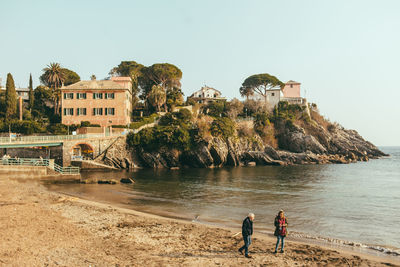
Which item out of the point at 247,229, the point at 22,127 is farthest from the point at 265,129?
the point at 247,229

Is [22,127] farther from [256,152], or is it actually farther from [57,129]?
[256,152]

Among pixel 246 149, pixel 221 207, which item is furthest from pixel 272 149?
pixel 221 207

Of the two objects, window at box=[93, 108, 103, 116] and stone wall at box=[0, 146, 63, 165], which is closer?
stone wall at box=[0, 146, 63, 165]

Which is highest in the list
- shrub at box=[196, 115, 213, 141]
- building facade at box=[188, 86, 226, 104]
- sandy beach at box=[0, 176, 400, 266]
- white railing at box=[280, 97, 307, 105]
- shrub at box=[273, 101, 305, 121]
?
building facade at box=[188, 86, 226, 104]

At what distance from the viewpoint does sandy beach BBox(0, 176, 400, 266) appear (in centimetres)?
1223

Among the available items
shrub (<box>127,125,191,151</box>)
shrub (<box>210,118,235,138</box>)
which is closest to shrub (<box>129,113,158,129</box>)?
shrub (<box>127,125,191,151</box>)

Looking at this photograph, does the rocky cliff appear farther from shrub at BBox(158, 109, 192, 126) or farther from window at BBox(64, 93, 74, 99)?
window at BBox(64, 93, 74, 99)

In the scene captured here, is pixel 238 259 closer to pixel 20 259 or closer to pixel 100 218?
pixel 20 259

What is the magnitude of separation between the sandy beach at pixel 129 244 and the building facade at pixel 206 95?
9099 centimetres

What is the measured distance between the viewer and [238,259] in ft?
42.2

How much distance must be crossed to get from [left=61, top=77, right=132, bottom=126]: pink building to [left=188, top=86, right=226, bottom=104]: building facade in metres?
42.0

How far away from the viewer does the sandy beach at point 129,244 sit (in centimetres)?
1223

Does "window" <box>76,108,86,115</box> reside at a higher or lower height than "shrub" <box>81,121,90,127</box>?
higher

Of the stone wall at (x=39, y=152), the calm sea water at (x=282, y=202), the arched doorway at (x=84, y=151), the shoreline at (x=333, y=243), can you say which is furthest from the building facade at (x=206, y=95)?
the shoreline at (x=333, y=243)
